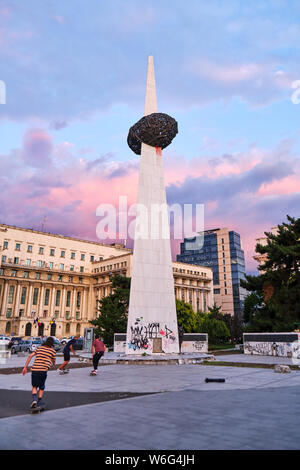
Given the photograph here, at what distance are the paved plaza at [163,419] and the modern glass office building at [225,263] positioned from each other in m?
104

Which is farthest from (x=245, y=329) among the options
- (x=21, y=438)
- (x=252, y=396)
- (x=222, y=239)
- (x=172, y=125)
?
(x=222, y=239)

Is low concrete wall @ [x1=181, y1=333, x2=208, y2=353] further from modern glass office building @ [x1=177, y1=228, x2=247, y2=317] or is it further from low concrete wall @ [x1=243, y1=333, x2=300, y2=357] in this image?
modern glass office building @ [x1=177, y1=228, x2=247, y2=317]

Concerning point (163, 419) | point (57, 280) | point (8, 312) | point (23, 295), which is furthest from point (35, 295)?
point (163, 419)

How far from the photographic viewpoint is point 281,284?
35500mm

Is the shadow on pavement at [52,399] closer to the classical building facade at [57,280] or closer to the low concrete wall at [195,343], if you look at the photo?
the low concrete wall at [195,343]

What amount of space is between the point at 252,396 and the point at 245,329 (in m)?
27.1

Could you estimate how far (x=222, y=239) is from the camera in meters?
120

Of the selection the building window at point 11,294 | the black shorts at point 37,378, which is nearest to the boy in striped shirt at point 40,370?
the black shorts at point 37,378

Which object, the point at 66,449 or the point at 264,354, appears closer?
the point at 66,449

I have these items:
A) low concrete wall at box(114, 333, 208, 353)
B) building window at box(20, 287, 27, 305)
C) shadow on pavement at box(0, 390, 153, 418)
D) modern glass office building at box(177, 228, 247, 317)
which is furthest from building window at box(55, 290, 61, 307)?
shadow on pavement at box(0, 390, 153, 418)

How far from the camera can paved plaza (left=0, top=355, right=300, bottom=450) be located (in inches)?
209

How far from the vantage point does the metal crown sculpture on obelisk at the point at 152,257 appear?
81.6ft

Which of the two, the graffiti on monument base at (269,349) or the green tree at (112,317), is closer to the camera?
the graffiti on monument base at (269,349)
